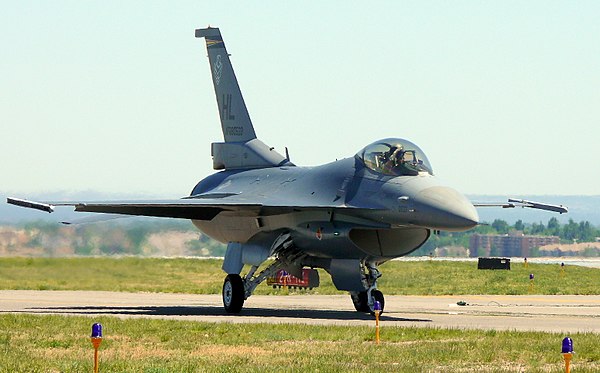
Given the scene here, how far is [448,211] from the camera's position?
83.5ft

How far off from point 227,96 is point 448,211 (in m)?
12.6

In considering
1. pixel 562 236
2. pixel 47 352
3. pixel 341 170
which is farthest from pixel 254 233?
pixel 562 236

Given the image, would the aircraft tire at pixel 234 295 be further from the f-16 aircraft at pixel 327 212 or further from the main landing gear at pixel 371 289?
the main landing gear at pixel 371 289

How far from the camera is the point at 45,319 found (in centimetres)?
2591

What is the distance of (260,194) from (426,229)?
211 inches

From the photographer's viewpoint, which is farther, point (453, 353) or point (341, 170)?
point (341, 170)

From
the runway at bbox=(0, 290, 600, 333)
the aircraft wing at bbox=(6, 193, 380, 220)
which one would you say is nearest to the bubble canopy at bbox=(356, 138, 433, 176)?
the aircraft wing at bbox=(6, 193, 380, 220)

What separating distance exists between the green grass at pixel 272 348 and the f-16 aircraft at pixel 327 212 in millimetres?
3504

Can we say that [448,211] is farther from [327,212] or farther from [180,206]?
[180,206]

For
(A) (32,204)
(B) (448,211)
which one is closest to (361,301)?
(B) (448,211)

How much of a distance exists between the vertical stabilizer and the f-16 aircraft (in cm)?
138

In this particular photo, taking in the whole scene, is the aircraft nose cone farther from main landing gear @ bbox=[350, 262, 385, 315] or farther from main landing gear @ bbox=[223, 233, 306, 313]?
main landing gear @ bbox=[223, 233, 306, 313]

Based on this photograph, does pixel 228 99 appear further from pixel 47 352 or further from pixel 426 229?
pixel 47 352

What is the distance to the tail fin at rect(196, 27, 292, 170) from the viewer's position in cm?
3525
